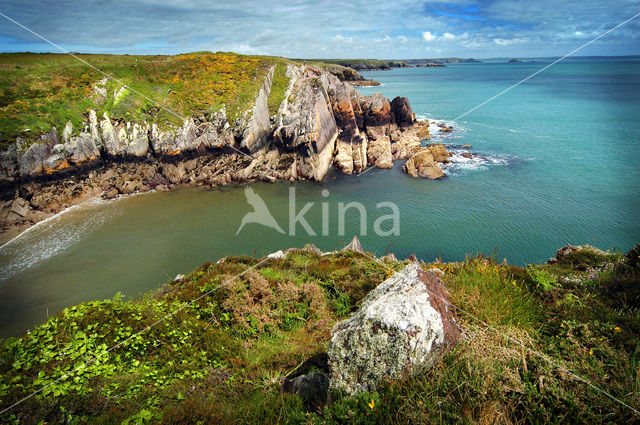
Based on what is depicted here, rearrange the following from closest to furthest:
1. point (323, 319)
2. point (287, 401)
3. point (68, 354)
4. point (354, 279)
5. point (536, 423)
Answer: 1. point (536, 423)
2. point (287, 401)
3. point (68, 354)
4. point (323, 319)
5. point (354, 279)

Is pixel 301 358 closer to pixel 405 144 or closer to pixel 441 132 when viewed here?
Answer: pixel 405 144

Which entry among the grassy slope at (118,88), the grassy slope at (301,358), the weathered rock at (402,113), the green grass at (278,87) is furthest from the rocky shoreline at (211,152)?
the grassy slope at (301,358)

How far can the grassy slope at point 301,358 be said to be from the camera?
3.20 metres

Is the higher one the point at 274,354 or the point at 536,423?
the point at 536,423

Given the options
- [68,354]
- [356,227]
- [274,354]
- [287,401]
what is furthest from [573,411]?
[356,227]

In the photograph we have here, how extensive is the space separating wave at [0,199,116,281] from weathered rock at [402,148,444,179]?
34.7 m

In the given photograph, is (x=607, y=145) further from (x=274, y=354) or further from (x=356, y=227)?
(x=274, y=354)

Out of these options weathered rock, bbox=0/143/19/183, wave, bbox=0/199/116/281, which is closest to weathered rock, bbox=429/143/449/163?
wave, bbox=0/199/116/281

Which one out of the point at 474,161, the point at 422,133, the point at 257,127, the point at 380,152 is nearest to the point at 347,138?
the point at 380,152

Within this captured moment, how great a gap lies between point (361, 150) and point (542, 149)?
94.5 ft

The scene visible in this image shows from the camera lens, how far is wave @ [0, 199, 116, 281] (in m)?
22.2

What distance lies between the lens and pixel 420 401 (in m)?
3.18

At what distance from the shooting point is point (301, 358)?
5637 millimetres

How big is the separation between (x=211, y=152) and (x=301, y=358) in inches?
1485
